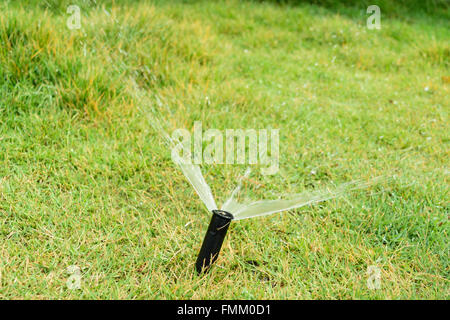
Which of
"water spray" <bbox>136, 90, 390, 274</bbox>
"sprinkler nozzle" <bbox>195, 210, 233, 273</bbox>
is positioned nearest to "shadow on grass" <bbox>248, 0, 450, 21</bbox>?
"water spray" <bbox>136, 90, 390, 274</bbox>

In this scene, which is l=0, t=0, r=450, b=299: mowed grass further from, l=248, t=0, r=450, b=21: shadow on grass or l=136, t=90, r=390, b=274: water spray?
l=248, t=0, r=450, b=21: shadow on grass

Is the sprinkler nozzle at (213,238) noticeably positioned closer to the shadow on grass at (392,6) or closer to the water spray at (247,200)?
the water spray at (247,200)

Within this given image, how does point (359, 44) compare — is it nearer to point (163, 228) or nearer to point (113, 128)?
point (113, 128)

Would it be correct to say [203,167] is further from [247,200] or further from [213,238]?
[213,238]

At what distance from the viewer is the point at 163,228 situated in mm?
2330

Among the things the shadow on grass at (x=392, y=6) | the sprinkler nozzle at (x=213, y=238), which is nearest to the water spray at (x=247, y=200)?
the sprinkler nozzle at (x=213, y=238)

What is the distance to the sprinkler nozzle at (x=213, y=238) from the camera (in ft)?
5.84

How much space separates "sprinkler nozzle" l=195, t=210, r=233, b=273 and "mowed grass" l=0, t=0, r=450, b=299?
0.09 metres

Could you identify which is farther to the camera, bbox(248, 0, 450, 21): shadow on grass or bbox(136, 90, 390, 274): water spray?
bbox(248, 0, 450, 21): shadow on grass

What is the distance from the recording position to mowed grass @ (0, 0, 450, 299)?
6.82 ft

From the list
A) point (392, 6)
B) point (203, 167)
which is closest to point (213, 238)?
point (203, 167)

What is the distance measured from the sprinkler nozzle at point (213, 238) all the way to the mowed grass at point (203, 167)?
0.30 feet

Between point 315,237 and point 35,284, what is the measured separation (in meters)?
1.56
